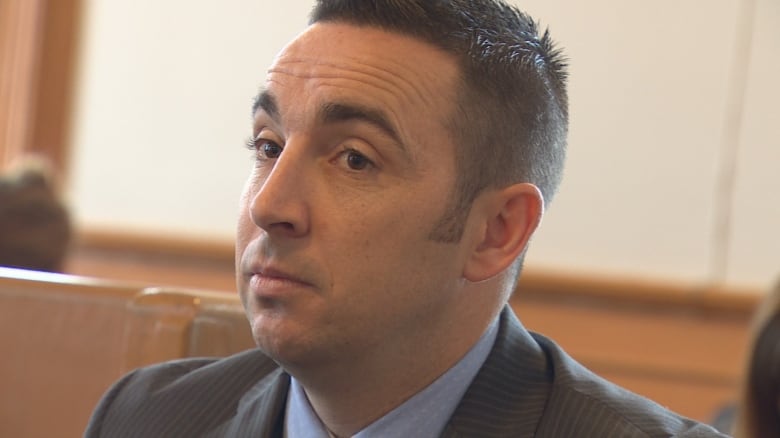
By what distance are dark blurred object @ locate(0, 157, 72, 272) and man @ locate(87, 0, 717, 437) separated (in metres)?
1.31

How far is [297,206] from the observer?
1.51m

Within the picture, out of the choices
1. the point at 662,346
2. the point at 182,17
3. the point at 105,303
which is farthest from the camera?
the point at 182,17

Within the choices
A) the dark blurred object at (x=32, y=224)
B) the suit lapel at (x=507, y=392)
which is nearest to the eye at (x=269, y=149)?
the suit lapel at (x=507, y=392)

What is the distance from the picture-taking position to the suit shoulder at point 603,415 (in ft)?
5.10

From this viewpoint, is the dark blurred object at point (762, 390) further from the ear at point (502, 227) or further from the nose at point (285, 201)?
the nose at point (285, 201)

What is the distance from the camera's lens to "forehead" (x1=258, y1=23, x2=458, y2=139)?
157 centimetres

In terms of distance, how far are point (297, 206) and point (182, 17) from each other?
2675 millimetres

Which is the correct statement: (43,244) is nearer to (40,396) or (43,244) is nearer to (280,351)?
(40,396)

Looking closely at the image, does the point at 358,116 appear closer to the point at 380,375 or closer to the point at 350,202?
the point at 350,202

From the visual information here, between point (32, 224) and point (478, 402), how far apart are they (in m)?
1.63

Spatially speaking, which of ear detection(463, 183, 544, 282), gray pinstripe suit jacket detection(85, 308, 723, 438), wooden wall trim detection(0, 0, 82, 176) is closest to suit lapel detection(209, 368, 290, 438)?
gray pinstripe suit jacket detection(85, 308, 723, 438)

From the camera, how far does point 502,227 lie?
1675mm

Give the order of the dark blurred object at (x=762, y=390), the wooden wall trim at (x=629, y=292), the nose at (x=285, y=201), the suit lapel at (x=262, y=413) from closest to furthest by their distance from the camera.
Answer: the dark blurred object at (x=762, y=390)
the nose at (x=285, y=201)
the suit lapel at (x=262, y=413)
the wooden wall trim at (x=629, y=292)

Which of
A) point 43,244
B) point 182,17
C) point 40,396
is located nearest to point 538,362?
point 40,396
